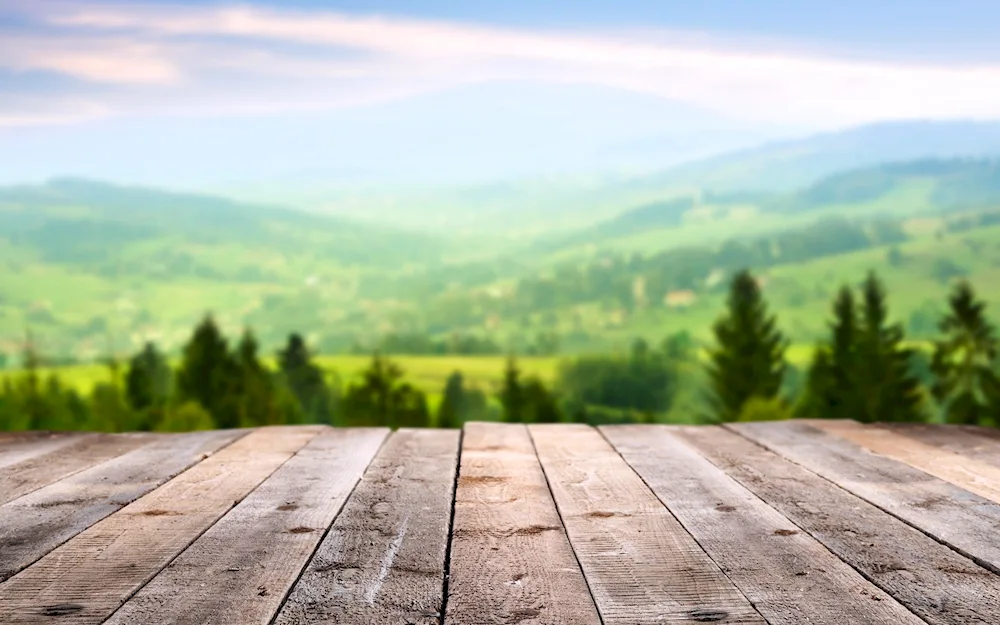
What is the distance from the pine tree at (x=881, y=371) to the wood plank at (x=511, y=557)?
123 feet

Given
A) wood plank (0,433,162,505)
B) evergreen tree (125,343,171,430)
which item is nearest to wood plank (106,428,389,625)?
wood plank (0,433,162,505)

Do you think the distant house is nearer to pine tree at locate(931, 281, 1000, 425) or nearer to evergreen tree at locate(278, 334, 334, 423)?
evergreen tree at locate(278, 334, 334, 423)

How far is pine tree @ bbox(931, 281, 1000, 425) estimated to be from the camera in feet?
112

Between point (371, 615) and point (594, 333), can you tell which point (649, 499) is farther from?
point (594, 333)

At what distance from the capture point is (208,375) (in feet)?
125

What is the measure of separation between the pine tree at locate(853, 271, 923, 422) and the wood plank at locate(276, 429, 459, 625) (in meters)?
37.7

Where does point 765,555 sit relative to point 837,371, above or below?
above

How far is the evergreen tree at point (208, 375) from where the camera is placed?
36.7 metres

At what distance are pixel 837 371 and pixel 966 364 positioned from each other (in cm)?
529

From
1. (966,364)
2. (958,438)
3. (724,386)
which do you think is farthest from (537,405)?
(958,438)

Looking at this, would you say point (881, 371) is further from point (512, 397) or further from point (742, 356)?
point (512, 397)

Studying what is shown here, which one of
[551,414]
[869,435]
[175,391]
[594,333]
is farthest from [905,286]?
[869,435]

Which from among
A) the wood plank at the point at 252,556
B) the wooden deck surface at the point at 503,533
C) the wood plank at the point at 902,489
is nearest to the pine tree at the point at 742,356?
the wood plank at the point at 902,489

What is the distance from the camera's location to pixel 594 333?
167 metres
